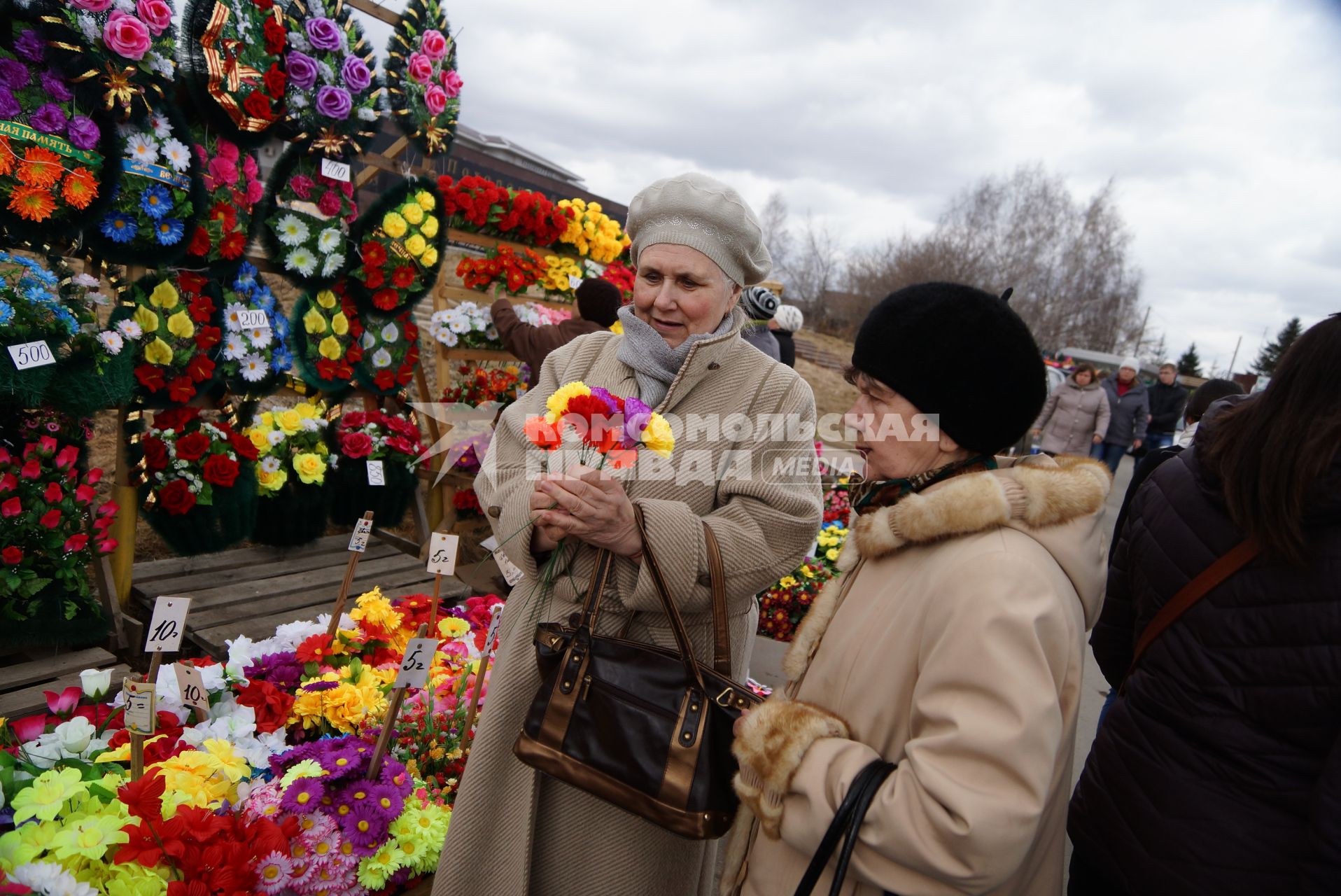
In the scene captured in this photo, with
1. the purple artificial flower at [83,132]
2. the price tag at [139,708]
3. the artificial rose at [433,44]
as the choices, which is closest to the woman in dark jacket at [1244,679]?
the price tag at [139,708]

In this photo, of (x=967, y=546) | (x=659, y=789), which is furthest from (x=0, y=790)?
(x=967, y=546)

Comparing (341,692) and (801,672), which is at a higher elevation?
(801,672)

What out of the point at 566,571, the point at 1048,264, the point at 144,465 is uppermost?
the point at 1048,264

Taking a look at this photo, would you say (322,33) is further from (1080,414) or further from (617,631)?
(1080,414)

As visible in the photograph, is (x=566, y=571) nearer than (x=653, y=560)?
No

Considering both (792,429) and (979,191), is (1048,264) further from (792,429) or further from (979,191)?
(792,429)

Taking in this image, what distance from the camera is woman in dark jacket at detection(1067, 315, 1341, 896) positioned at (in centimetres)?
117

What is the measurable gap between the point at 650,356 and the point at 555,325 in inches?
110

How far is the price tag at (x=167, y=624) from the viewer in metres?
1.70

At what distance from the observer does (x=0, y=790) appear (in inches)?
63.1

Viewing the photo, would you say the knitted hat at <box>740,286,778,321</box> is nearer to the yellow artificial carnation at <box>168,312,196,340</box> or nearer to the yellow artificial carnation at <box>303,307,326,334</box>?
the yellow artificial carnation at <box>303,307,326,334</box>

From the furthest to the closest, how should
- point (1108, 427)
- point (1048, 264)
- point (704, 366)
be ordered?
point (1048, 264) → point (1108, 427) → point (704, 366)

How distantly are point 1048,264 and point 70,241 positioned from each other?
3817 cm

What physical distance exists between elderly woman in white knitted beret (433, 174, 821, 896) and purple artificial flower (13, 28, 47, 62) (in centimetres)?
261
